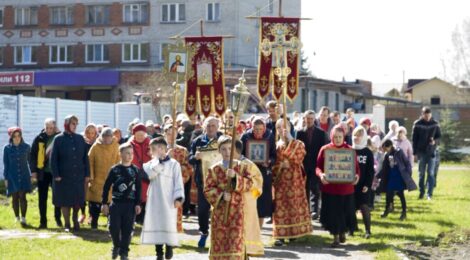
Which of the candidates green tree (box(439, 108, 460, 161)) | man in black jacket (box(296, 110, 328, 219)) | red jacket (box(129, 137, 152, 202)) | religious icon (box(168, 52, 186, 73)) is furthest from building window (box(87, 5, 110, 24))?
red jacket (box(129, 137, 152, 202))

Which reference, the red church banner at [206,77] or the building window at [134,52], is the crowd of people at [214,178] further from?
the building window at [134,52]

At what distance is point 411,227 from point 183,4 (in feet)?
155

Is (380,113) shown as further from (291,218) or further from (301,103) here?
(291,218)

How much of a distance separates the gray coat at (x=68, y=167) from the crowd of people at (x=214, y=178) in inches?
0.7

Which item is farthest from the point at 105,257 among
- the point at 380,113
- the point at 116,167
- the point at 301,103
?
the point at 301,103

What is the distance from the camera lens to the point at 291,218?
1477 centimetres

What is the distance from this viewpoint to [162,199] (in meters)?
12.5

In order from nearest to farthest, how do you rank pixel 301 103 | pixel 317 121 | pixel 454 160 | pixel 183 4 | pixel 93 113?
pixel 317 121
pixel 93 113
pixel 454 160
pixel 301 103
pixel 183 4

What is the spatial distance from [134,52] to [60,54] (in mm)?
5617

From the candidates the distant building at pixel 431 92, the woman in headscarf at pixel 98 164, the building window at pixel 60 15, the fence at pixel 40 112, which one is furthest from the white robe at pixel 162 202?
the distant building at pixel 431 92

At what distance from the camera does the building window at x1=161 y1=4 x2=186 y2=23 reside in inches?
2483

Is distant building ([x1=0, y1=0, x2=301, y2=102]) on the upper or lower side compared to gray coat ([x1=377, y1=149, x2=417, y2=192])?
upper

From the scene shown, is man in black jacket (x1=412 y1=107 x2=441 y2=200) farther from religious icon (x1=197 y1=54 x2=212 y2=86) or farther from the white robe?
the white robe

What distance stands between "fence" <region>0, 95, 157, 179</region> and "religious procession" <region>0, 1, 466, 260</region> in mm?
7526
